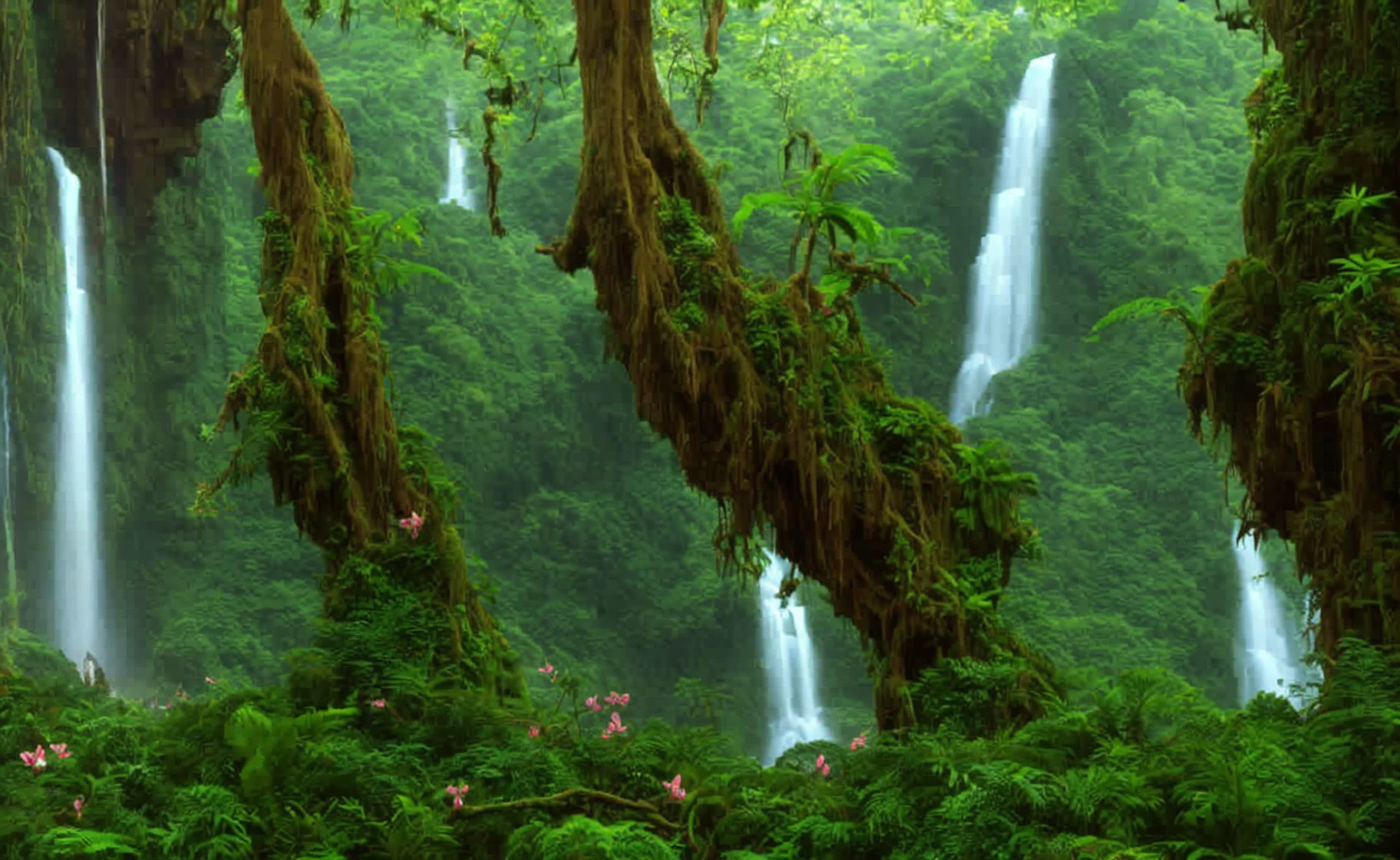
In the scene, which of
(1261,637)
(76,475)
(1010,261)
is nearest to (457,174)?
(1010,261)

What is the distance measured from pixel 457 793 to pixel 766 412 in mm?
2714

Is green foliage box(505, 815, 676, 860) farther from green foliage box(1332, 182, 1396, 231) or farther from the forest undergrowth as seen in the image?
green foliage box(1332, 182, 1396, 231)

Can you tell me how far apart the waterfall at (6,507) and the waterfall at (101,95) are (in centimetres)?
277

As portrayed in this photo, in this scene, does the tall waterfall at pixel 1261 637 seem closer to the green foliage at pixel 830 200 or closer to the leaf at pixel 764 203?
the green foliage at pixel 830 200

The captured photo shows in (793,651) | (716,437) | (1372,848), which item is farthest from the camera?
(793,651)

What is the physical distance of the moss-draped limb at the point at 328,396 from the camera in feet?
20.1

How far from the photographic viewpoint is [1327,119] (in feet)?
20.4

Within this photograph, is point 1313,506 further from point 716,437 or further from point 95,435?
point 95,435

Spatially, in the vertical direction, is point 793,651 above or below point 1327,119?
below

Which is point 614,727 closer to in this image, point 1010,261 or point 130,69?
point 130,69

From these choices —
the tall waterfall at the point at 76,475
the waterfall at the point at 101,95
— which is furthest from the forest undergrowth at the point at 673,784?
the tall waterfall at the point at 76,475

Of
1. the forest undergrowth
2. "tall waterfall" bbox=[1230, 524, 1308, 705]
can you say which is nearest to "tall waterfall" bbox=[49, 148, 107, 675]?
the forest undergrowth

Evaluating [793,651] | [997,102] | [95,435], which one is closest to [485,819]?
[95,435]

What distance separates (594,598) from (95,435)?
9.37m
